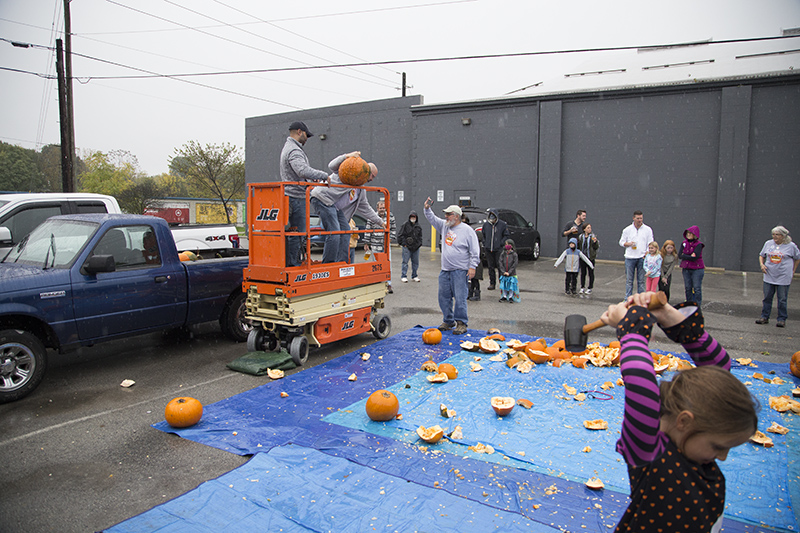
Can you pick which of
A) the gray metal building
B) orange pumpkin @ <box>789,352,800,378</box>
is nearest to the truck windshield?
orange pumpkin @ <box>789,352,800,378</box>

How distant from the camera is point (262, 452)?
15.6ft

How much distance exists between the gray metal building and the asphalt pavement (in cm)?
925

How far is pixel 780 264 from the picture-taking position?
10.2 metres

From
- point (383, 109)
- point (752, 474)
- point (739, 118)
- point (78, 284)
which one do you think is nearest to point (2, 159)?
point (383, 109)

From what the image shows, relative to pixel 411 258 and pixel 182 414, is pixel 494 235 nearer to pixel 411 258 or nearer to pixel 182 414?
pixel 411 258

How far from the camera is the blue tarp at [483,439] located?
395 cm

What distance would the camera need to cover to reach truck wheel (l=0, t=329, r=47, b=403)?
6008 mm

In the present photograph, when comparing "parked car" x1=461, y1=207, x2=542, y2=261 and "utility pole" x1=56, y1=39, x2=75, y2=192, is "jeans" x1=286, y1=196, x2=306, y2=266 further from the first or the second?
"utility pole" x1=56, y1=39, x2=75, y2=192

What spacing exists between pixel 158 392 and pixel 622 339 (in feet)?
19.9

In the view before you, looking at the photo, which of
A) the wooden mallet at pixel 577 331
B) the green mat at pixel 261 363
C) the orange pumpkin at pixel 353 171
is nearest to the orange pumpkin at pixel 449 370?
the green mat at pixel 261 363

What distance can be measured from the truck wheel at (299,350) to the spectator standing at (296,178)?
3.67 ft

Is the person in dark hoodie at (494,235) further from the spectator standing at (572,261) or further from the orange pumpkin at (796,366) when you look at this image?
the orange pumpkin at (796,366)

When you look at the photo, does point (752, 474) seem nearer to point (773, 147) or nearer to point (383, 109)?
point (773, 147)

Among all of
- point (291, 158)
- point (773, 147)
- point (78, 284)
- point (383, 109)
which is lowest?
point (78, 284)
